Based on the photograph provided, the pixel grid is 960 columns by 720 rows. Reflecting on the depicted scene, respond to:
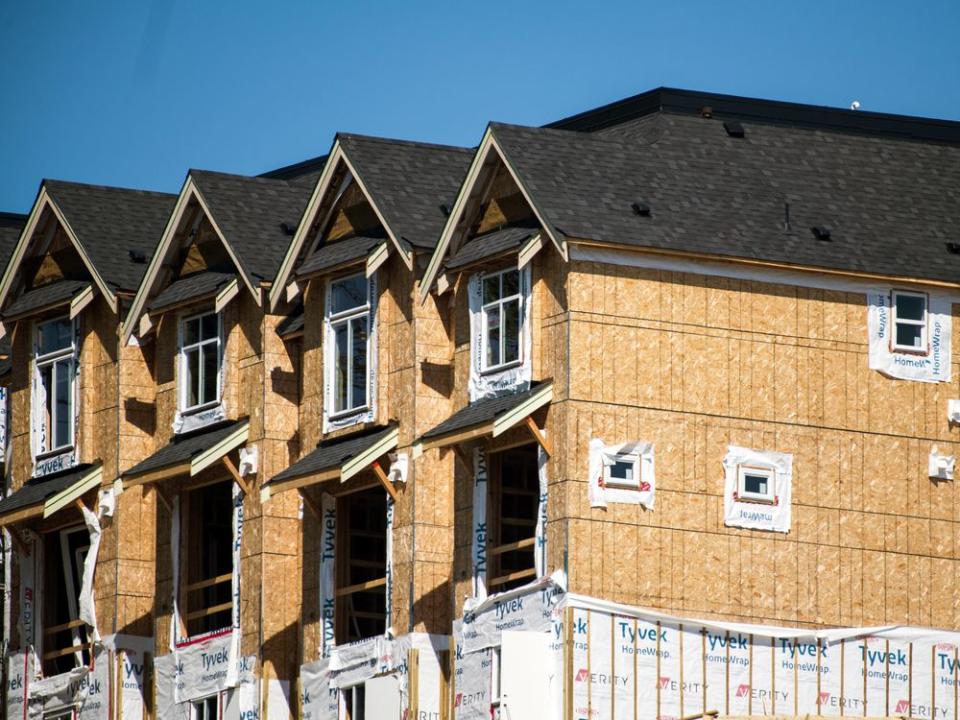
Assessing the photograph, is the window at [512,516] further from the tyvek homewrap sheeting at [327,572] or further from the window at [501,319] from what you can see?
the tyvek homewrap sheeting at [327,572]

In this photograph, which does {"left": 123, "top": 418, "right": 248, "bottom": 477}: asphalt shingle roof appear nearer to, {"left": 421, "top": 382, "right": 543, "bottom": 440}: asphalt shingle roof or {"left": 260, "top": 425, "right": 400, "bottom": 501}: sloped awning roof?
{"left": 260, "top": 425, "right": 400, "bottom": 501}: sloped awning roof

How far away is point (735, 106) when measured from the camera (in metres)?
59.9

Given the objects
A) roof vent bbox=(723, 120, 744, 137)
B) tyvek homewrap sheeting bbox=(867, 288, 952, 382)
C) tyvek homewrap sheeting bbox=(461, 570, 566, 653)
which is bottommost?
tyvek homewrap sheeting bbox=(461, 570, 566, 653)

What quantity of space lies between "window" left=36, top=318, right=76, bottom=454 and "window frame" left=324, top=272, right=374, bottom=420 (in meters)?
8.75

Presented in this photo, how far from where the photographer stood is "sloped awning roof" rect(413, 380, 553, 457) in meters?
50.1

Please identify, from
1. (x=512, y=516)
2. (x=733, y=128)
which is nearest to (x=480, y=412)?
(x=512, y=516)

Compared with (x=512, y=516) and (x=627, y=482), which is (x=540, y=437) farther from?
(x=512, y=516)

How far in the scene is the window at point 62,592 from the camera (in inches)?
2482

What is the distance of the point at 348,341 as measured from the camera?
182 feet

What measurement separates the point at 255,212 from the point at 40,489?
814 centimetres

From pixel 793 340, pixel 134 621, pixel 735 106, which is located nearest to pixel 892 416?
pixel 793 340

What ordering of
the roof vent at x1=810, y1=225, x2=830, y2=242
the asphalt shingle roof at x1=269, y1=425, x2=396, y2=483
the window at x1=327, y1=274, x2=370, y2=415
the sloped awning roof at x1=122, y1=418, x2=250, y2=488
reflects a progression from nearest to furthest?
the roof vent at x1=810, y1=225, x2=830, y2=242
the asphalt shingle roof at x1=269, y1=425, x2=396, y2=483
the window at x1=327, y1=274, x2=370, y2=415
the sloped awning roof at x1=122, y1=418, x2=250, y2=488

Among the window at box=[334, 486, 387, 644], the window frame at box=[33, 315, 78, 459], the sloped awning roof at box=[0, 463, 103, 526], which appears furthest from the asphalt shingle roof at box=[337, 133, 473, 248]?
the sloped awning roof at box=[0, 463, 103, 526]

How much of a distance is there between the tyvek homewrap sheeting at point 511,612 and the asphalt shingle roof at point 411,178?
Result: 709cm
